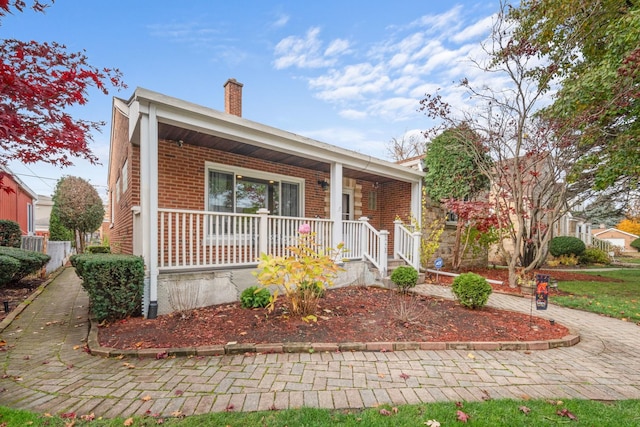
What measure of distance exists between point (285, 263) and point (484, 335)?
2838 mm

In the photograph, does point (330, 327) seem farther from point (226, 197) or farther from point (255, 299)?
point (226, 197)

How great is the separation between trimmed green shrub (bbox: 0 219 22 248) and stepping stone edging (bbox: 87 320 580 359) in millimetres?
8849

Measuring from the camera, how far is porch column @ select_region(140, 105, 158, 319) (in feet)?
15.1

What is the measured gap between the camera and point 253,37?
369 inches

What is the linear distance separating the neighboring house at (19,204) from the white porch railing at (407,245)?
541 inches

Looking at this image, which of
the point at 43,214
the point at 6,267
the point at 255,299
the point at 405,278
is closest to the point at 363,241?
the point at 405,278

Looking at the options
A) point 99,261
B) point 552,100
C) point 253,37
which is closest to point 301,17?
point 253,37

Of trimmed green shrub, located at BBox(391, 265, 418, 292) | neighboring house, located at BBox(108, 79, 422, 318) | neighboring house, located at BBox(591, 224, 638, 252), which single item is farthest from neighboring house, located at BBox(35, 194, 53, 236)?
neighboring house, located at BBox(591, 224, 638, 252)

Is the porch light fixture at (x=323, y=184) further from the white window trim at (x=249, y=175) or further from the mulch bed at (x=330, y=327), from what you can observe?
the mulch bed at (x=330, y=327)

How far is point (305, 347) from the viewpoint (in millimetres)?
3492

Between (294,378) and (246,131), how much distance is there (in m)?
4.45

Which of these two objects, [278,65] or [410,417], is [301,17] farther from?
[410,417]

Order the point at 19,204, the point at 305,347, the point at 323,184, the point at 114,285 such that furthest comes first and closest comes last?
1. the point at 19,204
2. the point at 323,184
3. the point at 114,285
4. the point at 305,347

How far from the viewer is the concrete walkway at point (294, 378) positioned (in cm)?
247
